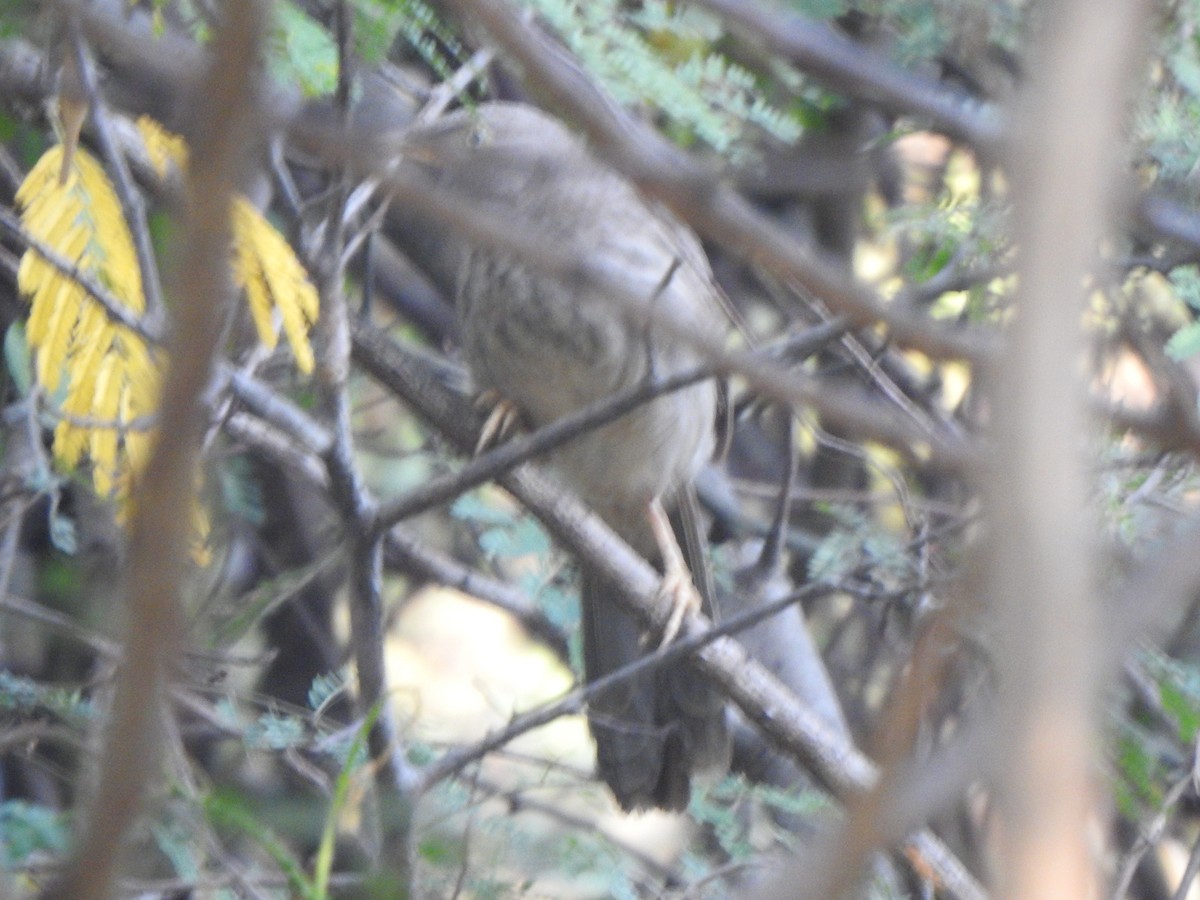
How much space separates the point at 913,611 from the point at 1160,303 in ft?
4.99

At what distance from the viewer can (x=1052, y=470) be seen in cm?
90

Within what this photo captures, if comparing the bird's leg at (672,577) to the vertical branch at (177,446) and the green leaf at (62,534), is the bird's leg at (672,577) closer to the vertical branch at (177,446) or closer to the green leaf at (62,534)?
the green leaf at (62,534)

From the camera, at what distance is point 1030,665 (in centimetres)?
88

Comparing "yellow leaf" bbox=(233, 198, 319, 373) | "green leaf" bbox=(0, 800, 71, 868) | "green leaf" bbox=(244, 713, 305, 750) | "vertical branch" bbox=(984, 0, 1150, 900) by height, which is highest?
"vertical branch" bbox=(984, 0, 1150, 900)

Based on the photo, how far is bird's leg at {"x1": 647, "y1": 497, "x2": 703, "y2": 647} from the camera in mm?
3584

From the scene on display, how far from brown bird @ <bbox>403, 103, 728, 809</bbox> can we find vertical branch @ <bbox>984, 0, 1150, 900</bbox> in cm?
252

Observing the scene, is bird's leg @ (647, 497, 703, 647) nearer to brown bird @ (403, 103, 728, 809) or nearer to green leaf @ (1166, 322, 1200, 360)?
brown bird @ (403, 103, 728, 809)

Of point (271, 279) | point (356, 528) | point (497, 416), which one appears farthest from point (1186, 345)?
point (271, 279)

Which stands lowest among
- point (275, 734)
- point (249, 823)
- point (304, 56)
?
point (275, 734)

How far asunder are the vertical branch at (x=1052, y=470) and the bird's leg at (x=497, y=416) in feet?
8.96

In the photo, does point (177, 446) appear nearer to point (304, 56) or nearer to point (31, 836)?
point (304, 56)

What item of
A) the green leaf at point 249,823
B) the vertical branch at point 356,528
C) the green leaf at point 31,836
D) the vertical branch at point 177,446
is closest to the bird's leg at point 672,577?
the vertical branch at point 356,528

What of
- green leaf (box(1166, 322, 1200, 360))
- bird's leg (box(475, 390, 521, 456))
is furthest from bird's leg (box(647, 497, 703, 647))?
green leaf (box(1166, 322, 1200, 360))

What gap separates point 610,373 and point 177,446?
2.70 m
